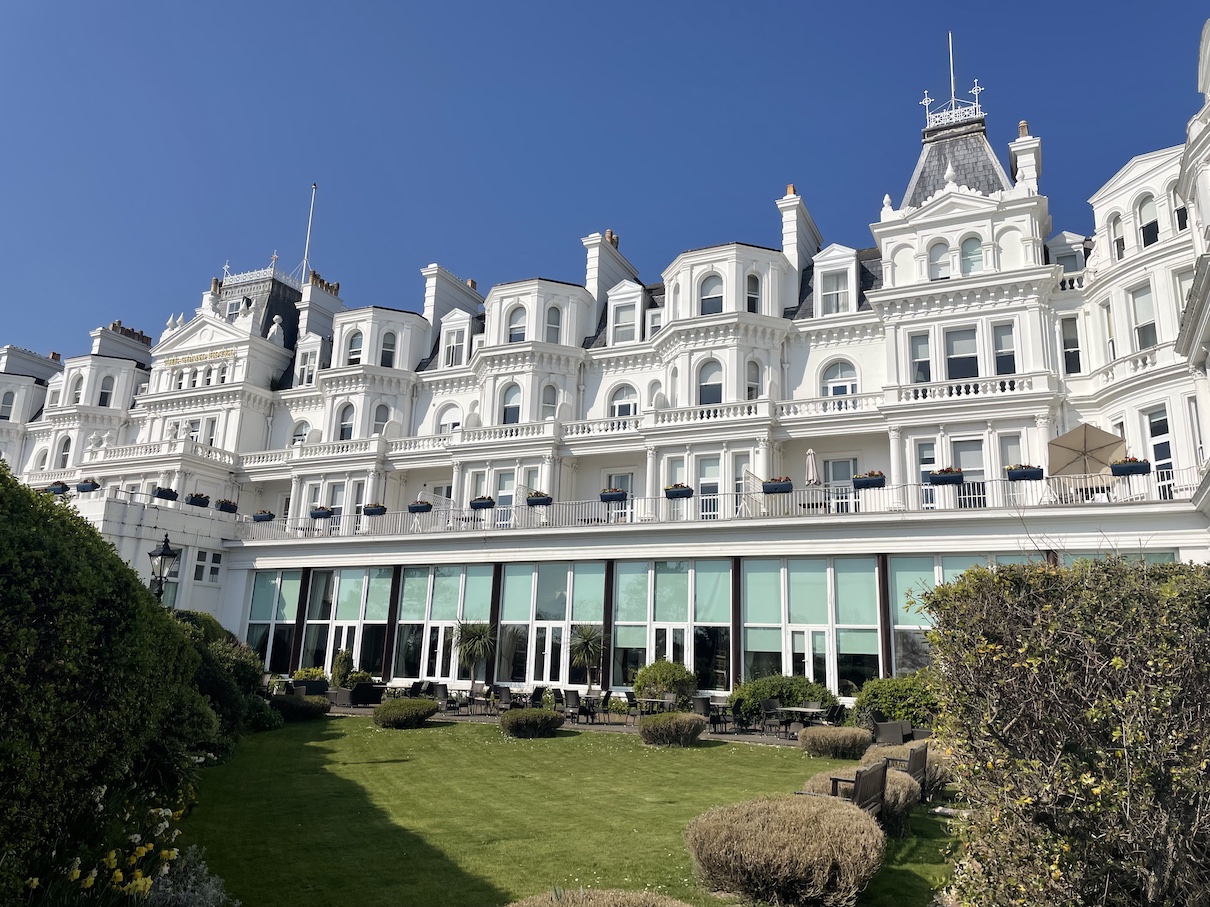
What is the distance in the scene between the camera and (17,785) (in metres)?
5.18

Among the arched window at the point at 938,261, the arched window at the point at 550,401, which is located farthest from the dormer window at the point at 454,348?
the arched window at the point at 938,261

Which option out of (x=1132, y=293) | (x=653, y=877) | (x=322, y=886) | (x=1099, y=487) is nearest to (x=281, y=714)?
(x=322, y=886)

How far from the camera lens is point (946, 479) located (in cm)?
2269

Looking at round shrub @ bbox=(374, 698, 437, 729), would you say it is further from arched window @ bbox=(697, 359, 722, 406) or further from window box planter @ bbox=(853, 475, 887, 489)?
arched window @ bbox=(697, 359, 722, 406)

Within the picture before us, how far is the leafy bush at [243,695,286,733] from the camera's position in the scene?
62.5 feet

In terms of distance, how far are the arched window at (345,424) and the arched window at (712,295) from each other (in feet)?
54.4

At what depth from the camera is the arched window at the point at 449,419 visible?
3606 centimetres

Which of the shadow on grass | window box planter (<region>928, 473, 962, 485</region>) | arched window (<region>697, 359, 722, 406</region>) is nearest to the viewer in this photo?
the shadow on grass

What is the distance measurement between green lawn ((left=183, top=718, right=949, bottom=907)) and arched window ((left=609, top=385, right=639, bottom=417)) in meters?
16.7

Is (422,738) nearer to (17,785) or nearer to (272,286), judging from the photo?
(17,785)

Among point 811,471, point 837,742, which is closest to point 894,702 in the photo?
point 837,742

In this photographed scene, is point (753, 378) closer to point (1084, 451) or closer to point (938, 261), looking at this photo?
point (938, 261)

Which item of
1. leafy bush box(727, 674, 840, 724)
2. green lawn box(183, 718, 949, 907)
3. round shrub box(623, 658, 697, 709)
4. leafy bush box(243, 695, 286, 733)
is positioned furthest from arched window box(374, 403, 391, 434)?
leafy bush box(727, 674, 840, 724)

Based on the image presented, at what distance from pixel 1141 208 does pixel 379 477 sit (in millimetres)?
28654
